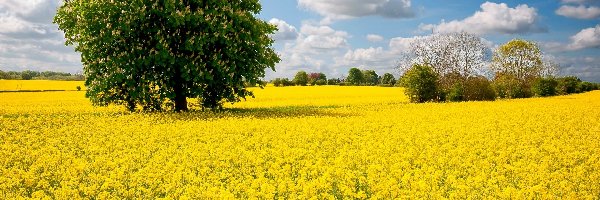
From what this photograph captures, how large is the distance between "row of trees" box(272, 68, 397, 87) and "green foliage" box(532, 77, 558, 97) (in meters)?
31.2

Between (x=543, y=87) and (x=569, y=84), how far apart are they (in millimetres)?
17371

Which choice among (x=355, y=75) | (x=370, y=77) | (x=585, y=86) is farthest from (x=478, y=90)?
(x=370, y=77)

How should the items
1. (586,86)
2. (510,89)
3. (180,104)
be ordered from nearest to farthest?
(180,104), (510,89), (586,86)

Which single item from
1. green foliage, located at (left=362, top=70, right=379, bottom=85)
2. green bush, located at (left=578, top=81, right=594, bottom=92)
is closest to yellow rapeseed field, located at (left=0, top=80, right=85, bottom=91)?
green bush, located at (left=578, top=81, right=594, bottom=92)

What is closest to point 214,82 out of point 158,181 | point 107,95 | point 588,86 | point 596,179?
point 107,95

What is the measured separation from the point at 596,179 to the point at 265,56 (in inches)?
924

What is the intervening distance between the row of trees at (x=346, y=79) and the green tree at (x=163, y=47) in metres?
63.9

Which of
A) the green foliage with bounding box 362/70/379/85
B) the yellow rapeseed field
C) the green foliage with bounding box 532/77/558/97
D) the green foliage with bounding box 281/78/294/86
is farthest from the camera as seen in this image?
the green foliage with bounding box 362/70/379/85

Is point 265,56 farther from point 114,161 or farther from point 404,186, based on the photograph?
point 404,186

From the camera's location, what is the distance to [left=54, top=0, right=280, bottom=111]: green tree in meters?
28.8

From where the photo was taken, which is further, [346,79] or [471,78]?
[346,79]

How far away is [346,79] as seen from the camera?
14900 centimetres

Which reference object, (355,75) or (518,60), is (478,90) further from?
(355,75)

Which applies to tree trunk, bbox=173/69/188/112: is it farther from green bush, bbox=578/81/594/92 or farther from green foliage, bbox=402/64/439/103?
green bush, bbox=578/81/594/92
